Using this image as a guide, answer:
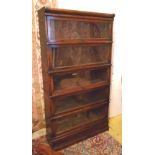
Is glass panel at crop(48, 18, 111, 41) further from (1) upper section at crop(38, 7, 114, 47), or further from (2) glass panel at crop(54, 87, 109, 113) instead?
(2) glass panel at crop(54, 87, 109, 113)

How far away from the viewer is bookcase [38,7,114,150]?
1.73 m

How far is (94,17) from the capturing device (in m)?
1.91

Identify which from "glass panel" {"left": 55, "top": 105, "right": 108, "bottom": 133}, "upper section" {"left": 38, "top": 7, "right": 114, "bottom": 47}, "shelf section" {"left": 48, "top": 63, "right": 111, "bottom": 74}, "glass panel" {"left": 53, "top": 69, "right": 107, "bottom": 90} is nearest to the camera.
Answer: "upper section" {"left": 38, "top": 7, "right": 114, "bottom": 47}

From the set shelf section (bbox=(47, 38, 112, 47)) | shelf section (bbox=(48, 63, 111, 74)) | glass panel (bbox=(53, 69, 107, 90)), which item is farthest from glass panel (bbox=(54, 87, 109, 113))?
shelf section (bbox=(47, 38, 112, 47))

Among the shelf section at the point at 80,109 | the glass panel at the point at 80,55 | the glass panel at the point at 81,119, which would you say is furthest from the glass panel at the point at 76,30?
the glass panel at the point at 81,119

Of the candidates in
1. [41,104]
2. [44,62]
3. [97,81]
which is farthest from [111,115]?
[44,62]

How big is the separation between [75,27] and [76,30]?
0.03m

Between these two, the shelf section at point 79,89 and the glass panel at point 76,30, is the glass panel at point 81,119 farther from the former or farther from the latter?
the glass panel at point 76,30

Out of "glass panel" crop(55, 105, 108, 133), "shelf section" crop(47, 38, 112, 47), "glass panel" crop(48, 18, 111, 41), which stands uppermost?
"glass panel" crop(48, 18, 111, 41)

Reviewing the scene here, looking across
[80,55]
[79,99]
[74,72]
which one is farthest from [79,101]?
[80,55]

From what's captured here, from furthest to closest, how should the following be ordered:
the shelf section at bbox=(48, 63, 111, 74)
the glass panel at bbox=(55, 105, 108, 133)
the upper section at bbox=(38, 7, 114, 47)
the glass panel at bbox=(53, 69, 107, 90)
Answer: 1. the glass panel at bbox=(55, 105, 108, 133)
2. the glass panel at bbox=(53, 69, 107, 90)
3. the shelf section at bbox=(48, 63, 111, 74)
4. the upper section at bbox=(38, 7, 114, 47)

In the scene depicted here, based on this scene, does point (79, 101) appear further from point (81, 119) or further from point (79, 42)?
point (79, 42)

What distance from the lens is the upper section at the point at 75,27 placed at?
1662 millimetres
